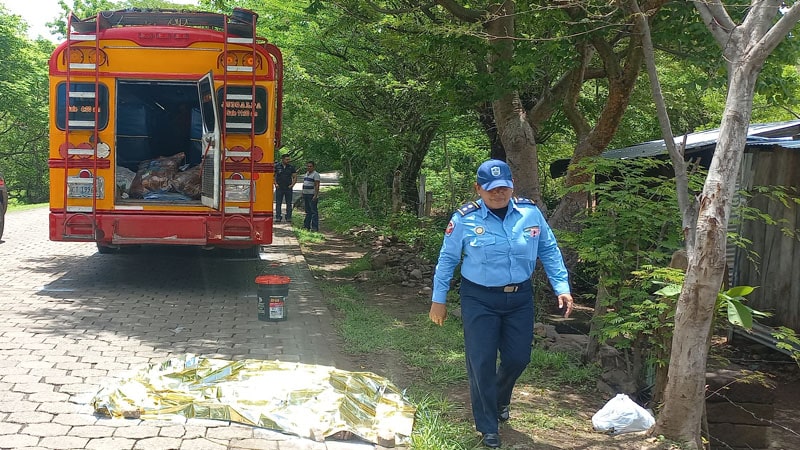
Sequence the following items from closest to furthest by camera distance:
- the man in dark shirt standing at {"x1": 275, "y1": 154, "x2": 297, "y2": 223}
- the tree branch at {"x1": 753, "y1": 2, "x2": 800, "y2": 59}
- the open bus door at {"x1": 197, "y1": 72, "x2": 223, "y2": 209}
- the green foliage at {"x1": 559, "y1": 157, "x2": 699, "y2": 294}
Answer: the tree branch at {"x1": 753, "y1": 2, "x2": 800, "y2": 59} < the green foliage at {"x1": 559, "y1": 157, "x2": 699, "y2": 294} < the open bus door at {"x1": 197, "y1": 72, "x2": 223, "y2": 209} < the man in dark shirt standing at {"x1": 275, "y1": 154, "x2": 297, "y2": 223}

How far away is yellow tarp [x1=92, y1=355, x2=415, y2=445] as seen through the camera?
465 cm

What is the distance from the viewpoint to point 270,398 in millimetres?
4969

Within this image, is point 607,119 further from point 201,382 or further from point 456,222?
point 201,382

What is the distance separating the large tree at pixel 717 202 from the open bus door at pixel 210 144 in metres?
5.71

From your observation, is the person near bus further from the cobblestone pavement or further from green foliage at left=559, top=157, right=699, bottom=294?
green foliage at left=559, top=157, right=699, bottom=294

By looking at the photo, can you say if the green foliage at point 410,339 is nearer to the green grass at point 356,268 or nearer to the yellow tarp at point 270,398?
the yellow tarp at point 270,398

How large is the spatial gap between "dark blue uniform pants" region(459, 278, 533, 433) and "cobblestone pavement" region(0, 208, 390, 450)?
78 centimetres

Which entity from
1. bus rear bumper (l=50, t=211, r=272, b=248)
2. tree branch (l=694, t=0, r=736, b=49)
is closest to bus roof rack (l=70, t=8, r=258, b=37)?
bus rear bumper (l=50, t=211, r=272, b=248)

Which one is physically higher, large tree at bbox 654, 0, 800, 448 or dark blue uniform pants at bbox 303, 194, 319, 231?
large tree at bbox 654, 0, 800, 448

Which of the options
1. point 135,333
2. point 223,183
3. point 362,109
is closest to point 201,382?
point 135,333

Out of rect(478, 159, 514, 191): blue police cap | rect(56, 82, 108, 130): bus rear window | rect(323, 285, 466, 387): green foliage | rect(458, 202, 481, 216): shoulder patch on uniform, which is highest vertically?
rect(56, 82, 108, 130): bus rear window

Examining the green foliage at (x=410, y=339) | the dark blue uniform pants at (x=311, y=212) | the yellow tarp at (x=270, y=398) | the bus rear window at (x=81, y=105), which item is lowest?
the green foliage at (x=410, y=339)

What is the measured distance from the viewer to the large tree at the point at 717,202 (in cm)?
407

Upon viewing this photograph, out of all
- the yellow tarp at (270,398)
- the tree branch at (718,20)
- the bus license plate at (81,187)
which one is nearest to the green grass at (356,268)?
the bus license plate at (81,187)
